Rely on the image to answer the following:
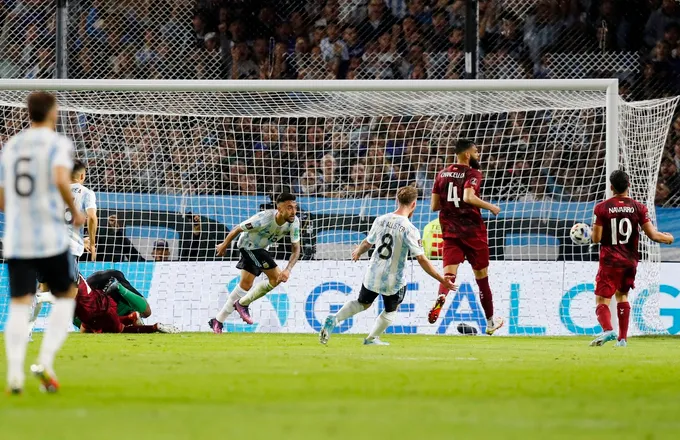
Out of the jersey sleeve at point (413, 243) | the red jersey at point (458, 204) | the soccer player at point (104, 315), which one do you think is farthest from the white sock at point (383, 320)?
the soccer player at point (104, 315)

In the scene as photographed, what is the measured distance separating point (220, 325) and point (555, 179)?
5540mm

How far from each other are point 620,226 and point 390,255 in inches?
98.0

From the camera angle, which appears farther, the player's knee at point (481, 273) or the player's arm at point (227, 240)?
the player's arm at point (227, 240)

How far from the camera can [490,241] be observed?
54.6ft

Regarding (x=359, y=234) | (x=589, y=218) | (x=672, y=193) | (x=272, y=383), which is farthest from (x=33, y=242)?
(x=672, y=193)

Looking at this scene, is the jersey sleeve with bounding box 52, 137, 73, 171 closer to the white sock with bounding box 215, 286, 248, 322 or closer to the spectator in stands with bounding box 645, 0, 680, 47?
the white sock with bounding box 215, 286, 248, 322

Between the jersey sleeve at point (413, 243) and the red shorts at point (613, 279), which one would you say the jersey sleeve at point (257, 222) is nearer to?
the jersey sleeve at point (413, 243)

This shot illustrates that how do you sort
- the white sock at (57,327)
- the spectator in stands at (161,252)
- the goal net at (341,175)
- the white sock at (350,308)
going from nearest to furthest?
the white sock at (57,327) < the white sock at (350,308) < the goal net at (341,175) < the spectator in stands at (161,252)

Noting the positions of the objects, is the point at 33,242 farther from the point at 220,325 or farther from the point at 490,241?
the point at 490,241

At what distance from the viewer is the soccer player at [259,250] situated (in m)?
15.1

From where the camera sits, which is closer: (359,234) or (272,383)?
(272,383)

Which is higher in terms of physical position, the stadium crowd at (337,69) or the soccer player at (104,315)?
the stadium crowd at (337,69)

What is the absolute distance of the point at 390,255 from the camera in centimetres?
1217

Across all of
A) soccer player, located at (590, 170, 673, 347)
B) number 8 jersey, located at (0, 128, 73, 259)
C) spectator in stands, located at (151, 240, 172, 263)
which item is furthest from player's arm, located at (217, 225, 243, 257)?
number 8 jersey, located at (0, 128, 73, 259)
